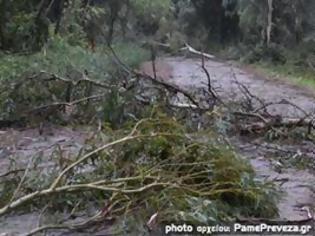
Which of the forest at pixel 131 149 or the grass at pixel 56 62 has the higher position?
the forest at pixel 131 149

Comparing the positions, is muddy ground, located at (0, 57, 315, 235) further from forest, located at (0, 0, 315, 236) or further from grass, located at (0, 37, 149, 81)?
grass, located at (0, 37, 149, 81)

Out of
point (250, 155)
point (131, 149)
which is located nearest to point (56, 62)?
point (250, 155)

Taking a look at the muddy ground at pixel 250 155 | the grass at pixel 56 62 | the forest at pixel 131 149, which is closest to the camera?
the forest at pixel 131 149

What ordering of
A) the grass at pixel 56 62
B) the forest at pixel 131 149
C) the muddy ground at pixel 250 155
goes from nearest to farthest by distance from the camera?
the forest at pixel 131 149
the muddy ground at pixel 250 155
the grass at pixel 56 62

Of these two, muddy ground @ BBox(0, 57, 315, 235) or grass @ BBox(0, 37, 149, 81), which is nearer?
muddy ground @ BBox(0, 57, 315, 235)

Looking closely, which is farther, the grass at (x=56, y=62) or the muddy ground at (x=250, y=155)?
the grass at (x=56, y=62)

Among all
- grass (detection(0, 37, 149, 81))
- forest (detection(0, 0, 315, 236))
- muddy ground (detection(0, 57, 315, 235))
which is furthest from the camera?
grass (detection(0, 37, 149, 81))

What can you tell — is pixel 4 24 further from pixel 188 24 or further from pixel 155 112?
pixel 188 24

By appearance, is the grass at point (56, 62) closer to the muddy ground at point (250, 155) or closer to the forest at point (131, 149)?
the forest at point (131, 149)

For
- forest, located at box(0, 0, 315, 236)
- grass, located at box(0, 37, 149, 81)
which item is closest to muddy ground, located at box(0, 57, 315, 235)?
forest, located at box(0, 0, 315, 236)

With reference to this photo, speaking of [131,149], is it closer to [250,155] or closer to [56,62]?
[250,155]

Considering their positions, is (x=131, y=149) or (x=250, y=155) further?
(x=250, y=155)

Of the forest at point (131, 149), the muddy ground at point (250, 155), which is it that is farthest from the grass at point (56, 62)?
the muddy ground at point (250, 155)

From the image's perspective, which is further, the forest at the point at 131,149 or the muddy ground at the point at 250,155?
the muddy ground at the point at 250,155
